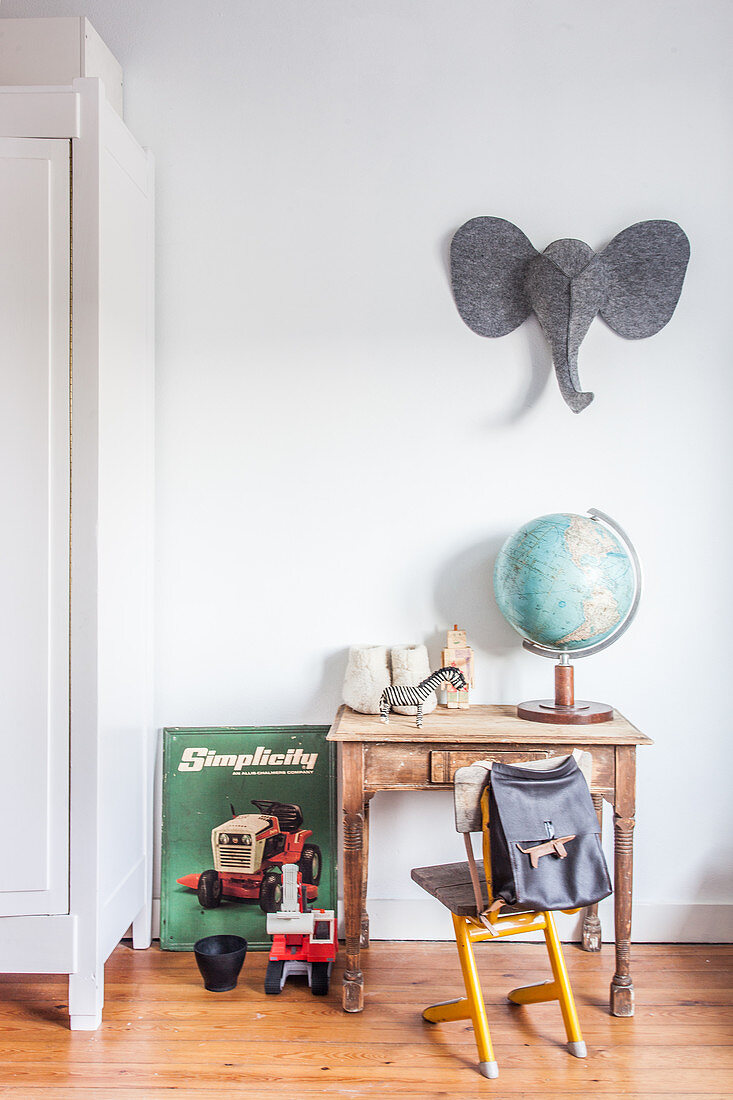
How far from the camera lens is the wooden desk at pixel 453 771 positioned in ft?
7.89

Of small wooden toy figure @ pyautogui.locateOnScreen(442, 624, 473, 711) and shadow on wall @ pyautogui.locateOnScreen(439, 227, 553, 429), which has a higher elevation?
shadow on wall @ pyautogui.locateOnScreen(439, 227, 553, 429)

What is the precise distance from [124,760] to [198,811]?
0.39 meters

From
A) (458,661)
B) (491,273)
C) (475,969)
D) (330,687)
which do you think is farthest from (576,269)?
(475,969)

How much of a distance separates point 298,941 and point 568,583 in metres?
1.33

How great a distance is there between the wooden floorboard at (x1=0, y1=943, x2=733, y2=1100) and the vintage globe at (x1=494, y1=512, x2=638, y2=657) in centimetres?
100

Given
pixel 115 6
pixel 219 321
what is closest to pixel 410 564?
pixel 219 321

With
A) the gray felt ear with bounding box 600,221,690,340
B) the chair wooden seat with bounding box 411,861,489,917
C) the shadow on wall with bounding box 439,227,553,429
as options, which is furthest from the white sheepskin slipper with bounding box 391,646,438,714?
the gray felt ear with bounding box 600,221,690,340

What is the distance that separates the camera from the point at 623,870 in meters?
2.40

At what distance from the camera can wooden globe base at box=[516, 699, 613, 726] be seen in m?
2.54

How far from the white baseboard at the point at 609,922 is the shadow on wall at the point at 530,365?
5.17 feet

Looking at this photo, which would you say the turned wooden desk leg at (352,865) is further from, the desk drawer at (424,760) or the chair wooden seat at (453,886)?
the chair wooden seat at (453,886)

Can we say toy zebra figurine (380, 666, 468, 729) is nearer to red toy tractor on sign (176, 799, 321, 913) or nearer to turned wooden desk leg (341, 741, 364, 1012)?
turned wooden desk leg (341, 741, 364, 1012)

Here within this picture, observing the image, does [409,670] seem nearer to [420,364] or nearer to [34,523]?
[420,364]

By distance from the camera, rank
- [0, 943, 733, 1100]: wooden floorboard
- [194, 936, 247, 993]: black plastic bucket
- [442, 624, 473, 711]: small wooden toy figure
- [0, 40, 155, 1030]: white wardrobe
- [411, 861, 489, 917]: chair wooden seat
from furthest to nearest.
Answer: [442, 624, 473, 711]: small wooden toy figure, [194, 936, 247, 993]: black plastic bucket, [0, 40, 155, 1030]: white wardrobe, [411, 861, 489, 917]: chair wooden seat, [0, 943, 733, 1100]: wooden floorboard
